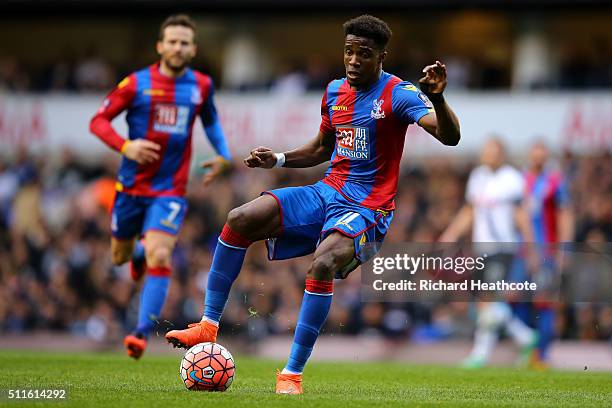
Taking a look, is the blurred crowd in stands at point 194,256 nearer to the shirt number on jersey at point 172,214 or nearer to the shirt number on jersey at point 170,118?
the shirt number on jersey at point 172,214

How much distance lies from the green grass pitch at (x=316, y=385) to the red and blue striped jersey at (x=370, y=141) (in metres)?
1.39

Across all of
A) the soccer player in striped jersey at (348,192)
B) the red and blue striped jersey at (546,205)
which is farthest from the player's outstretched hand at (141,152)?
the red and blue striped jersey at (546,205)

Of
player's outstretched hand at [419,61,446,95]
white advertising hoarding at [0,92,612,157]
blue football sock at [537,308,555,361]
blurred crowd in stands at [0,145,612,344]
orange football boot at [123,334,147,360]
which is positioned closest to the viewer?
player's outstretched hand at [419,61,446,95]

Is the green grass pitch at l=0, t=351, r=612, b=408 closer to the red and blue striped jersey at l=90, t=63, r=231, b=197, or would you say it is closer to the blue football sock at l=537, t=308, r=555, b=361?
the blue football sock at l=537, t=308, r=555, b=361

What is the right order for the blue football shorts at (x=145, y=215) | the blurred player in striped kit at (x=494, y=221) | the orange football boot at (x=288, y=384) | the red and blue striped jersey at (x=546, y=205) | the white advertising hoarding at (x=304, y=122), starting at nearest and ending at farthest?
the orange football boot at (x=288, y=384)
the blue football shorts at (x=145, y=215)
the red and blue striped jersey at (x=546, y=205)
the blurred player in striped kit at (x=494, y=221)
the white advertising hoarding at (x=304, y=122)

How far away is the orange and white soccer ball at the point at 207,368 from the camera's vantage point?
276 inches

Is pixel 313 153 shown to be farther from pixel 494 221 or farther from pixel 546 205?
pixel 546 205

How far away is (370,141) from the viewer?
7.59m

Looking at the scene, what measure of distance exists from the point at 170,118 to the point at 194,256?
7542 mm

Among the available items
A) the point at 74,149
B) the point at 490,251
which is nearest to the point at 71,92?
the point at 74,149

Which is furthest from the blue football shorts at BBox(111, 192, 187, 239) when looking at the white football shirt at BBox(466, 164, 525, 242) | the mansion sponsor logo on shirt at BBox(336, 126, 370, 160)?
the white football shirt at BBox(466, 164, 525, 242)

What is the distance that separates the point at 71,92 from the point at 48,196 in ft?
9.51

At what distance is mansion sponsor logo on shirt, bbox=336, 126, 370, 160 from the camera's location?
760cm

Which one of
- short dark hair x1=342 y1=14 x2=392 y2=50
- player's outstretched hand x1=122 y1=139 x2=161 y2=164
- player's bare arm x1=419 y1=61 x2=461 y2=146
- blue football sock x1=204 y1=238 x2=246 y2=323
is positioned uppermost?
A: short dark hair x1=342 y1=14 x2=392 y2=50
